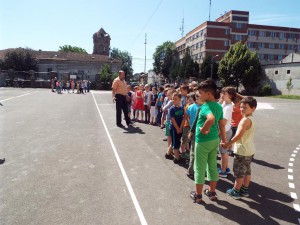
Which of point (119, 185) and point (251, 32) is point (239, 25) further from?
point (119, 185)

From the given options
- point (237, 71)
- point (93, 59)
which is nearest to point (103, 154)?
point (237, 71)

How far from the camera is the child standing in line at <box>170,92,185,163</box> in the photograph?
650cm

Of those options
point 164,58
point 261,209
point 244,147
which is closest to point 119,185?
point 244,147

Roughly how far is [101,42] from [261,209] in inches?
3585

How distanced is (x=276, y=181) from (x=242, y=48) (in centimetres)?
4822

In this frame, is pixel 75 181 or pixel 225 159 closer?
pixel 75 181

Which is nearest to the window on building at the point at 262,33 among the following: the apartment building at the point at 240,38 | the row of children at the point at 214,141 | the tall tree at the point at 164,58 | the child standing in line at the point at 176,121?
the apartment building at the point at 240,38

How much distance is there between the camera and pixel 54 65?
6438cm

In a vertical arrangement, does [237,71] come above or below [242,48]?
below

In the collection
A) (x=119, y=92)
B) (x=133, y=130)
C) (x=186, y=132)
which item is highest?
(x=119, y=92)

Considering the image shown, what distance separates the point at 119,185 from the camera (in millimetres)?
5211

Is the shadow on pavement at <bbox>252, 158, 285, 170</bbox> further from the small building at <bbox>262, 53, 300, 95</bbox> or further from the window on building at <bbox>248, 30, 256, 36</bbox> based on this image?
the window on building at <bbox>248, 30, 256, 36</bbox>

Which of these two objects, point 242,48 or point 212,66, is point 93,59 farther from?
point 242,48

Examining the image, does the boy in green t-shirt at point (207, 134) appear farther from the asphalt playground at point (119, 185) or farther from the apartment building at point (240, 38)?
the apartment building at point (240, 38)
